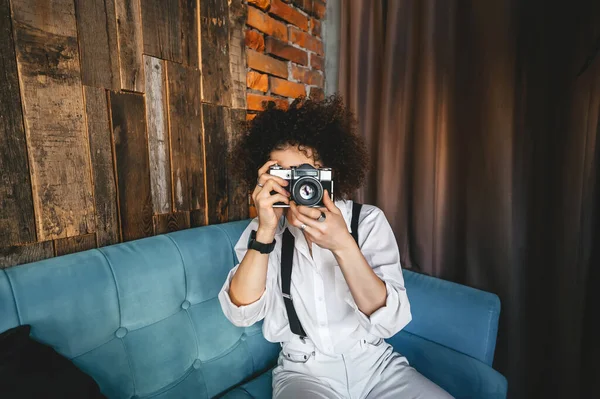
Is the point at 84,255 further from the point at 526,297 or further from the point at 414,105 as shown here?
the point at 526,297

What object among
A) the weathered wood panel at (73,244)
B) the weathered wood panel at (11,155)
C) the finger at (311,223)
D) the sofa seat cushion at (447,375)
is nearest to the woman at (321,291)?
the finger at (311,223)

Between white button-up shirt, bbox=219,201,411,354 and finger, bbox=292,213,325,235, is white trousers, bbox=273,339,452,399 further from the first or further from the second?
finger, bbox=292,213,325,235

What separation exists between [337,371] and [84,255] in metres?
0.69

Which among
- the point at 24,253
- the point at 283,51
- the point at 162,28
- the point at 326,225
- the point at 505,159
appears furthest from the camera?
the point at 283,51

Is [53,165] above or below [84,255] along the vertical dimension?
above

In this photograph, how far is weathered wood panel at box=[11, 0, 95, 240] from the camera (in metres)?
0.82

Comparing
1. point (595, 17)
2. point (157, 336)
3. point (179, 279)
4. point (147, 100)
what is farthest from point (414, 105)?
point (157, 336)

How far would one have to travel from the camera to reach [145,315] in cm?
86

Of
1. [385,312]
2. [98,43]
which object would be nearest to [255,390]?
[385,312]

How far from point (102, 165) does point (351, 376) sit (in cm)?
89

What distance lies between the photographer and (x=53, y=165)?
0.87 metres

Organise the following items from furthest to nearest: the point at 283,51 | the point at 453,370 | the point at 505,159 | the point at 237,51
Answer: the point at 283,51, the point at 237,51, the point at 505,159, the point at 453,370

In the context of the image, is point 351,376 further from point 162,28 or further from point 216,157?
point 162,28

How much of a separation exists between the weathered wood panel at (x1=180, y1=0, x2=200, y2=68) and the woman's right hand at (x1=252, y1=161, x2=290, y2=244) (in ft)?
1.98
